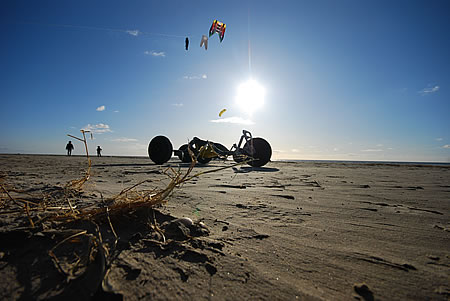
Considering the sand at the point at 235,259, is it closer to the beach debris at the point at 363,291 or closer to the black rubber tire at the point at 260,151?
the beach debris at the point at 363,291

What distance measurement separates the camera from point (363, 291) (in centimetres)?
75

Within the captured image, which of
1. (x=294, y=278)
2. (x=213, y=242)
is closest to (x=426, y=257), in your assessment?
(x=294, y=278)

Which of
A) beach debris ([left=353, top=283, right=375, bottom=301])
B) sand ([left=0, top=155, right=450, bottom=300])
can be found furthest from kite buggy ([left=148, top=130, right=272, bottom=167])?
beach debris ([left=353, top=283, right=375, bottom=301])

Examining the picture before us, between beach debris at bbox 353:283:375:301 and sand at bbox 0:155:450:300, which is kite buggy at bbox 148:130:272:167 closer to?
sand at bbox 0:155:450:300

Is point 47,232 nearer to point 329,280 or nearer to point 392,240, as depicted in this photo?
point 329,280

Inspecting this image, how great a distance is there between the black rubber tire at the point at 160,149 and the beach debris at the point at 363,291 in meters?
7.85

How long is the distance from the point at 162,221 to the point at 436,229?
1720mm

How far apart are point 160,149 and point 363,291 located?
813cm

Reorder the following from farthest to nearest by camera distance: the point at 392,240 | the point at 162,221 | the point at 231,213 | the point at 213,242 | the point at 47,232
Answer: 1. the point at 231,213
2. the point at 162,221
3. the point at 392,240
4. the point at 213,242
5. the point at 47,232

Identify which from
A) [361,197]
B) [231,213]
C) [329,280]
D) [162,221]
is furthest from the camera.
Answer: [361,197]

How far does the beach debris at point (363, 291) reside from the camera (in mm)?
718

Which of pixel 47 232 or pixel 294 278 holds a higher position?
pixel 47 232

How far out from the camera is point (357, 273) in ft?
2.81

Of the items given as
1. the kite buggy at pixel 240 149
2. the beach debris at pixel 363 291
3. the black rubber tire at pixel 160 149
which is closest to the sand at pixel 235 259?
the beach debris at pixel 363 291
